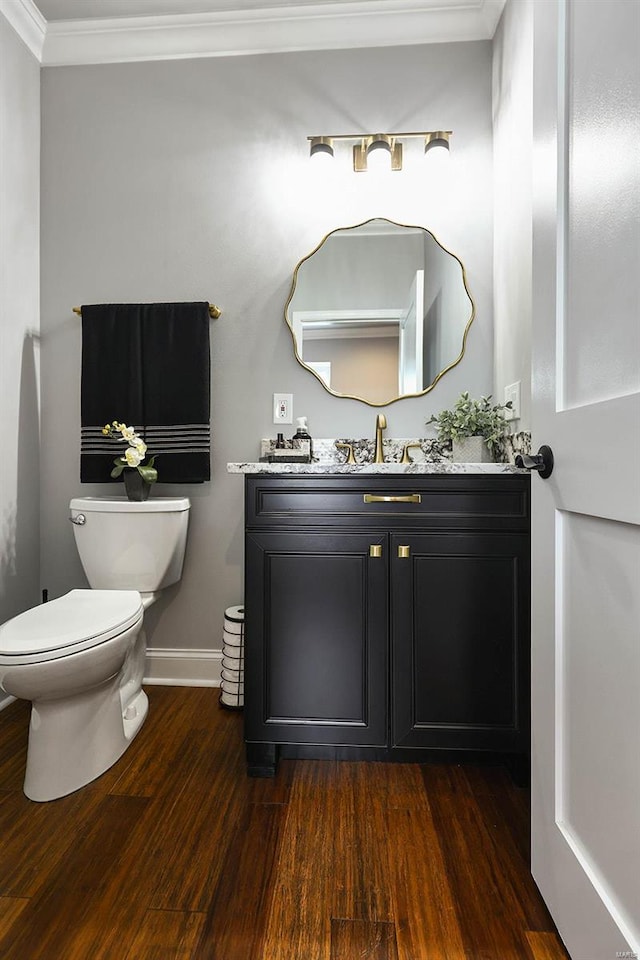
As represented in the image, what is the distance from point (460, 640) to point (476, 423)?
0.82 m

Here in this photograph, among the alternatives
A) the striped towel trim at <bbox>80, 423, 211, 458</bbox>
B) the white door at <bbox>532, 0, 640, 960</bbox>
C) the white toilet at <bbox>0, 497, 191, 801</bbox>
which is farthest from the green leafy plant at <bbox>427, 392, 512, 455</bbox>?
the white toilet at <bbox>0, 497, 191, 801</bbox>

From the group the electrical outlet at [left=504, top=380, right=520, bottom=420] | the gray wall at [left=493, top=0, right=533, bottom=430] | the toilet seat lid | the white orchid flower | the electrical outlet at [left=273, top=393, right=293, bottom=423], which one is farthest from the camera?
the electrical outlet at [left=273, top=393, right=293, bottom=423]

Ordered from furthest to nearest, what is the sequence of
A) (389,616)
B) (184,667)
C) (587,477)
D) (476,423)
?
(184,667)
(476,423)
(389,616)
(587,477)

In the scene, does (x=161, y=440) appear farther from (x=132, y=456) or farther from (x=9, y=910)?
(x=9, y=910)

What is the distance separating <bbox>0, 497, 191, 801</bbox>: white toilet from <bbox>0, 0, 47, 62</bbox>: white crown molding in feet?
5.98

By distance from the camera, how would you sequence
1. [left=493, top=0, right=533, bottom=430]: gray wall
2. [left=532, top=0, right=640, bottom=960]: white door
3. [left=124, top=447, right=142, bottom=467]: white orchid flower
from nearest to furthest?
[left=532, top=0, right=640, bottom=960]: white door → [left=493, top=0, right=533, bottom=430]: gray wall → [left=124, top=447, right=142, bottom=467]: white orchid flower

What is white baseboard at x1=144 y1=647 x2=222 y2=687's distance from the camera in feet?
6.98

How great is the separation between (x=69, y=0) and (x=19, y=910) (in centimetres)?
288

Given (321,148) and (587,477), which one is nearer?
(587,477)

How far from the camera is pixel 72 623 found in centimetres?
144

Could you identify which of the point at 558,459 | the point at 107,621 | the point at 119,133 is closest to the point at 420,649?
the point at 558,459

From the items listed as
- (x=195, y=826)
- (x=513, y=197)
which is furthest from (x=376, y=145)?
(x=195, y=826)

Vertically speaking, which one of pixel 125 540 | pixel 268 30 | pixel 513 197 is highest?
pixel 268 30

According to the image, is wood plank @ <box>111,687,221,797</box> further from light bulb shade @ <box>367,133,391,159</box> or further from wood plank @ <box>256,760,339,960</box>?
light bulb shade @ <box>367,133,391,159</box>
